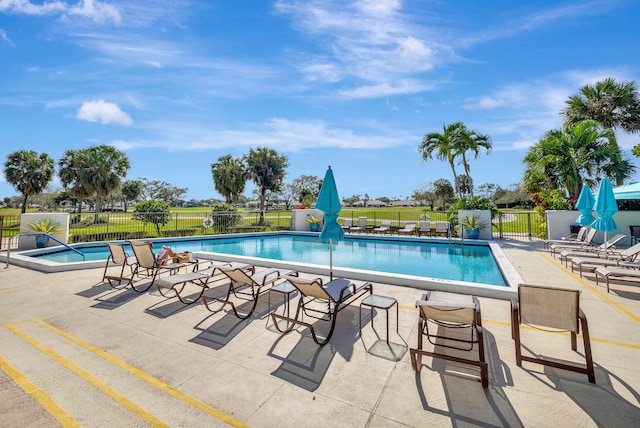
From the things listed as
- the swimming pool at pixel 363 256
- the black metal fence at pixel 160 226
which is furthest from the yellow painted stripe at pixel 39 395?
the black metal fence at pixel 160 226

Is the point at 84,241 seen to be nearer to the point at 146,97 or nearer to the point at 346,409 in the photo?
the point at 146,97

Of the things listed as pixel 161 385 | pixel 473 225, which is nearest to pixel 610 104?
pixel 473 225

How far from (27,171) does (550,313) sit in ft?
130

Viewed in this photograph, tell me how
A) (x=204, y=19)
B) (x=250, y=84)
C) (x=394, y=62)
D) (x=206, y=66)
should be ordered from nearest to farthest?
(x=204, y=19) → (x=394, y=62) → (x=206, y=66) → (x=250, y=84)

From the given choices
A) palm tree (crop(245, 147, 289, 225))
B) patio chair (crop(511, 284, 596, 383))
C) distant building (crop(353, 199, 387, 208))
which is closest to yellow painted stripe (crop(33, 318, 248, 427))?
patio chair (crop(511, 284, 596, 383))

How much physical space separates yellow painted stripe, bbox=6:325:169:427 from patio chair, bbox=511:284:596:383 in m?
3.52

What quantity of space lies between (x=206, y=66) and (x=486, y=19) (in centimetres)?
976

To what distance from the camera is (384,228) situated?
1669 centimetres

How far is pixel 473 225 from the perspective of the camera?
535 inches

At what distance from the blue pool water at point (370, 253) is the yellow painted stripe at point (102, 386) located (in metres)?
6.78

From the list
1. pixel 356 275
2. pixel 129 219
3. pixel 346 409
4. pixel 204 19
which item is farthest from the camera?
pixel 129 219

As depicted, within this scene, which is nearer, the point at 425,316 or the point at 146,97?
the point at 425,316

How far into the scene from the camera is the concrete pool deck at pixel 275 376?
91.2 inches

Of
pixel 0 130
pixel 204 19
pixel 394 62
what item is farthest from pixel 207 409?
pixel 0 130
